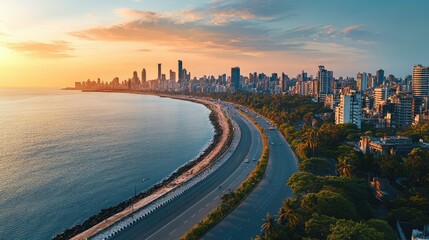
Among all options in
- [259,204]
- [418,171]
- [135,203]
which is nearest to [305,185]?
[259,204]

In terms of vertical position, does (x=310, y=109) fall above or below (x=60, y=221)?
above

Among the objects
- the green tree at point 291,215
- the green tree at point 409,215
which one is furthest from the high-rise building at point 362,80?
the green tree at point 291,215

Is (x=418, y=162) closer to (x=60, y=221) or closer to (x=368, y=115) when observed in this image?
(x=60, y=221)

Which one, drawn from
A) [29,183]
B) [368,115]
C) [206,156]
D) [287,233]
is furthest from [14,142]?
[368,115]

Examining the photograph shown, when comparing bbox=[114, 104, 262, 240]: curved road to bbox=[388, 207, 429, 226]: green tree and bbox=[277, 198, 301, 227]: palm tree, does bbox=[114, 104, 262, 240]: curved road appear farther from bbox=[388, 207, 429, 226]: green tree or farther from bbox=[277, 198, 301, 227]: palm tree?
bbox=[388, 207, 429, 226]: green tree

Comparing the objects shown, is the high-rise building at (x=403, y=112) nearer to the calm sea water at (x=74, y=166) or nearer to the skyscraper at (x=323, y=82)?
the calm sea water at (x=74, y=166)

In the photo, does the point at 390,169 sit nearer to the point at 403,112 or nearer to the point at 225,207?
the point at 225,207
